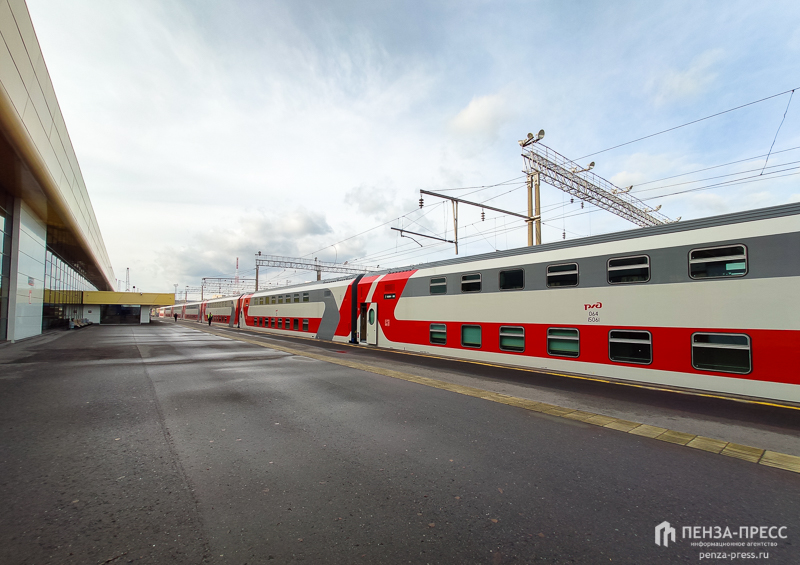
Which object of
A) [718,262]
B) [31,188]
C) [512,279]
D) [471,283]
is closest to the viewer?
[718,262]

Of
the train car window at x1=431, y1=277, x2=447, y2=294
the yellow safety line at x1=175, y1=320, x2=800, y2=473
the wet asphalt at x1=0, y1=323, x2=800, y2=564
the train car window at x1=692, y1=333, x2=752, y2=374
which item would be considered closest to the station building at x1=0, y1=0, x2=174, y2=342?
the wet asphalt at x1=0, y1=323, x2=800, y2=564

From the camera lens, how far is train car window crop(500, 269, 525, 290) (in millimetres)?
11141

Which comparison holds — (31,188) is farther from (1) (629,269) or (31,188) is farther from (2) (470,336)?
(1) (629,269)

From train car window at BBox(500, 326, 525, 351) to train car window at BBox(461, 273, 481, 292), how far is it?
178cm

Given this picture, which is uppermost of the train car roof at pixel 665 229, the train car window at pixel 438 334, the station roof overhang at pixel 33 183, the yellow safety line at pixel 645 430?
the station roof overhang at pixel 33 183

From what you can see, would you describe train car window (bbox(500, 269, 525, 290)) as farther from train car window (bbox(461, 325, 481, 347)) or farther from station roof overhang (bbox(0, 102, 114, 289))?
station roof overhang (bbox(0, 102, 114, 289))

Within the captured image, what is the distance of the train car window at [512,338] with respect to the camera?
11.1 m

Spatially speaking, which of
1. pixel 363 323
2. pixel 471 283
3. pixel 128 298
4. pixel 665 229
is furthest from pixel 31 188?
pixel 128 298

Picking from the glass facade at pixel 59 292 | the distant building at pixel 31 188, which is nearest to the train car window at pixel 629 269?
the distant building at pixel 31 188

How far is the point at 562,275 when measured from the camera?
10133mm

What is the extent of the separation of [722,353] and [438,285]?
8749 millimetres

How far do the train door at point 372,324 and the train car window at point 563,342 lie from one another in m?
9.31

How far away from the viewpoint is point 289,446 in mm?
4574

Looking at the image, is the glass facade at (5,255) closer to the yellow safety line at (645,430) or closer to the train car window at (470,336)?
the yellow safety line at (645,430)
